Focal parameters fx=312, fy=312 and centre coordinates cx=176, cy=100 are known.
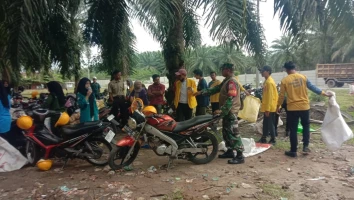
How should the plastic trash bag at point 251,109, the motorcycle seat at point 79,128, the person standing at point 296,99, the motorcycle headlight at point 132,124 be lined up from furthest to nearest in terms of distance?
the plastic trash bag at point 251,109 → the person standing at point 296,99 → the motorcycle seat at point 79,128 → the motorcycle headlight at point 132,124

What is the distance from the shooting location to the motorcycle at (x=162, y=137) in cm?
480

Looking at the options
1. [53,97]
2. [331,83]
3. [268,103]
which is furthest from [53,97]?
[331,83]

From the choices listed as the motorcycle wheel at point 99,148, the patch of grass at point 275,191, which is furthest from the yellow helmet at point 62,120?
the patch of grass at point 275,191

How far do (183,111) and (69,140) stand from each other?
2.78 m

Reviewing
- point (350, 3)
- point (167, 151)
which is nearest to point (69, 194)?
point (167, 151)

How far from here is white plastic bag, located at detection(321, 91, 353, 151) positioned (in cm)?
512

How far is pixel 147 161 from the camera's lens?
Result: 5406mm

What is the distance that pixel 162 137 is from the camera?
4.82 meters

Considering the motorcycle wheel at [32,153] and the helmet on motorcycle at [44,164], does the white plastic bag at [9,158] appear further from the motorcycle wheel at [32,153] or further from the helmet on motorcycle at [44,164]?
the helmet on motorcycle at [44,164]

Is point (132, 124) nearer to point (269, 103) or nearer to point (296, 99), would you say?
point (296, 99)

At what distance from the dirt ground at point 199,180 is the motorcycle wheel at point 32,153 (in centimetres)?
13

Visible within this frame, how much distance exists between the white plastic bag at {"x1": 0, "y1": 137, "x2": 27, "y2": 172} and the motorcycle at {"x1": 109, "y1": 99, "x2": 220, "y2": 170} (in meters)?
1.61

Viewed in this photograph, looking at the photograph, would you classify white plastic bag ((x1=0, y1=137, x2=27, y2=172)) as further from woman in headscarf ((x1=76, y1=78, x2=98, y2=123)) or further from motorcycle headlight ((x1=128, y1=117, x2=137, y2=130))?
motorcycle headlight ((x1=128, y1=117, x2=137, y2=130))

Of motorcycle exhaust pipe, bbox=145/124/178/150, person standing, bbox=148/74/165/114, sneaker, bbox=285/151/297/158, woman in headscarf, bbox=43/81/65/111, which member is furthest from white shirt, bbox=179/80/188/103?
woman in headscarf, bbox=43/81/65/111
